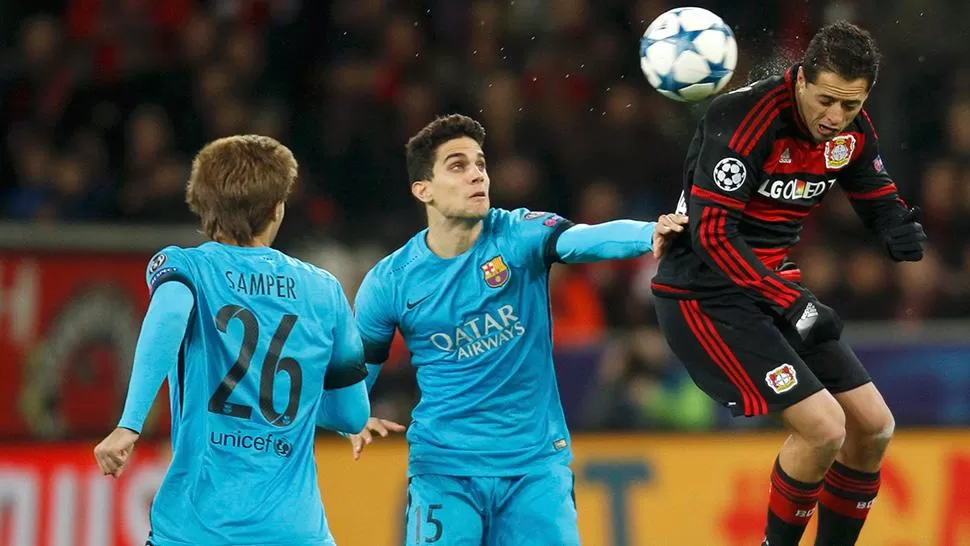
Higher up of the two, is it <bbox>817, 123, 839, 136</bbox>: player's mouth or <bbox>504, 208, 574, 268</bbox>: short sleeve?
<bbox>817, 123, 839, 136</bbox>: player's mouth

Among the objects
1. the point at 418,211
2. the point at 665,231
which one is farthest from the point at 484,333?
the point at 418,211

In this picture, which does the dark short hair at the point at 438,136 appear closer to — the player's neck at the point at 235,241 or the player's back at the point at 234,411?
the player's neck at the point at 235,241

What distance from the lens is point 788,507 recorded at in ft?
18.1

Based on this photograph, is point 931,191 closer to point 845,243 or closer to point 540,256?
point 845,243

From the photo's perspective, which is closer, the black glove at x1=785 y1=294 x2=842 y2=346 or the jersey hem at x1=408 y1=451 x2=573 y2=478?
the black glove at x1=785 y1=294 x2=842 y2=346

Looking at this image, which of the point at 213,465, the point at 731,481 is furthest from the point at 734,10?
the point at 213,465

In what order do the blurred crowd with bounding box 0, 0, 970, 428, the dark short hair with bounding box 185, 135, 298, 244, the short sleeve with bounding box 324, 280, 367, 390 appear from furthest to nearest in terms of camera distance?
the blurred crowd with bounding box 0, 0, 970, 428 → the short sleeve with bounding box 324, 280, 367, 390 → the dark short hair with bounding box 185, 135, 298, 244

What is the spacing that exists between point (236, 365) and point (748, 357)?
2033 mm

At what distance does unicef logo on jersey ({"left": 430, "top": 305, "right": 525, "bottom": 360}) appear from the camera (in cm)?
569

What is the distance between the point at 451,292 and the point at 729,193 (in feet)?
3.95

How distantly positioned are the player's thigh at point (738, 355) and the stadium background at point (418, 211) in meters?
1.95

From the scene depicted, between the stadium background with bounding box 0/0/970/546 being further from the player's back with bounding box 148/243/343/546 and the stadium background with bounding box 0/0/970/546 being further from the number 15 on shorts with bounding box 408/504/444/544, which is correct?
the player's back with bounding box 148/243/343/546

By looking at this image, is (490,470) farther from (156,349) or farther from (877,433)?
(156,349)

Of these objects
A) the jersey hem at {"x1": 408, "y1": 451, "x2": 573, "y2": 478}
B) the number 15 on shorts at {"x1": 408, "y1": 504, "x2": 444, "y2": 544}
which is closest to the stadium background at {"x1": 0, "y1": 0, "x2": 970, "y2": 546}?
the jersey hem at {"x1": 408, "y1": 451, "x2": 573, "y2": 478}
